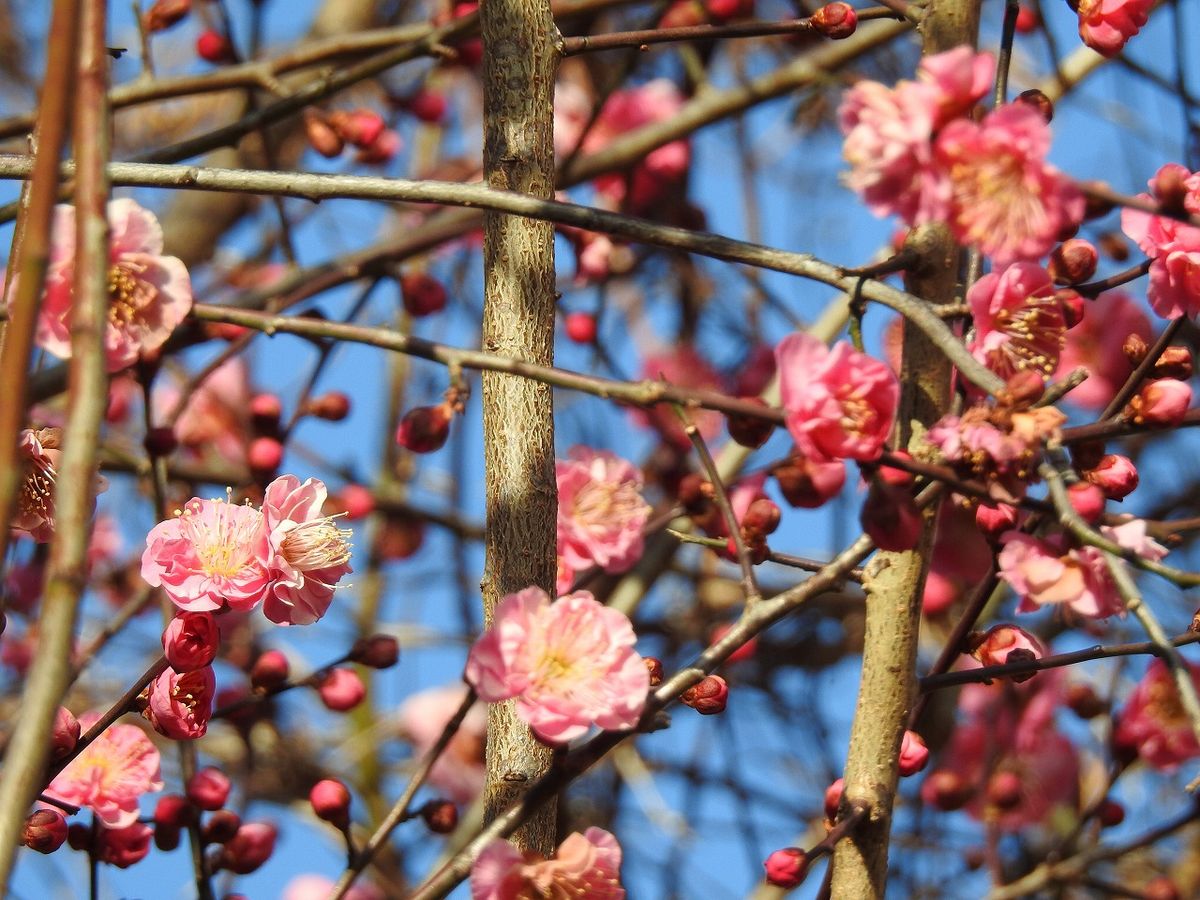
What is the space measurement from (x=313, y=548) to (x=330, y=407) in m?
0.95

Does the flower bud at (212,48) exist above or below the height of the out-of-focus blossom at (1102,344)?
above

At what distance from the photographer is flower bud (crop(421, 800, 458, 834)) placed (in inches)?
70.8

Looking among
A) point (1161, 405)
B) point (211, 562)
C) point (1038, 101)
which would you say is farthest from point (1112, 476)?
point (211, 562)

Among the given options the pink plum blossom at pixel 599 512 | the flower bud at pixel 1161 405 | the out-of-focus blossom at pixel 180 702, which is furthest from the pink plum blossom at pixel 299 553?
the flower bud at pixel 1161 405

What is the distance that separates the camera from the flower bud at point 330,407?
2.42 meters

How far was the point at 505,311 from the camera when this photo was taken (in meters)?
1.60

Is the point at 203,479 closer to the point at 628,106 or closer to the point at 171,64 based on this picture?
the point at 628,106

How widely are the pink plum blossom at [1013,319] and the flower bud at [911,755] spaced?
0.45 meters

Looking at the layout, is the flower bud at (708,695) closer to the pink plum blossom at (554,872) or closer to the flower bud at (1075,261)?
the pink plum blossom at (554,872)

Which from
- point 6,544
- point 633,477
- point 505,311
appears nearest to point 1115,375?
point 633,477

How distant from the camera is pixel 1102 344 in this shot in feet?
10.3

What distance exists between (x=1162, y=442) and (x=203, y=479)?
2.31 meters

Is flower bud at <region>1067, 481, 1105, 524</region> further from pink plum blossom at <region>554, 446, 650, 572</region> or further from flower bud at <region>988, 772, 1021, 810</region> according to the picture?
flower bud at <region>988, 772, 1021, 810</region>

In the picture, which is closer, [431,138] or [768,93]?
[768,93]
